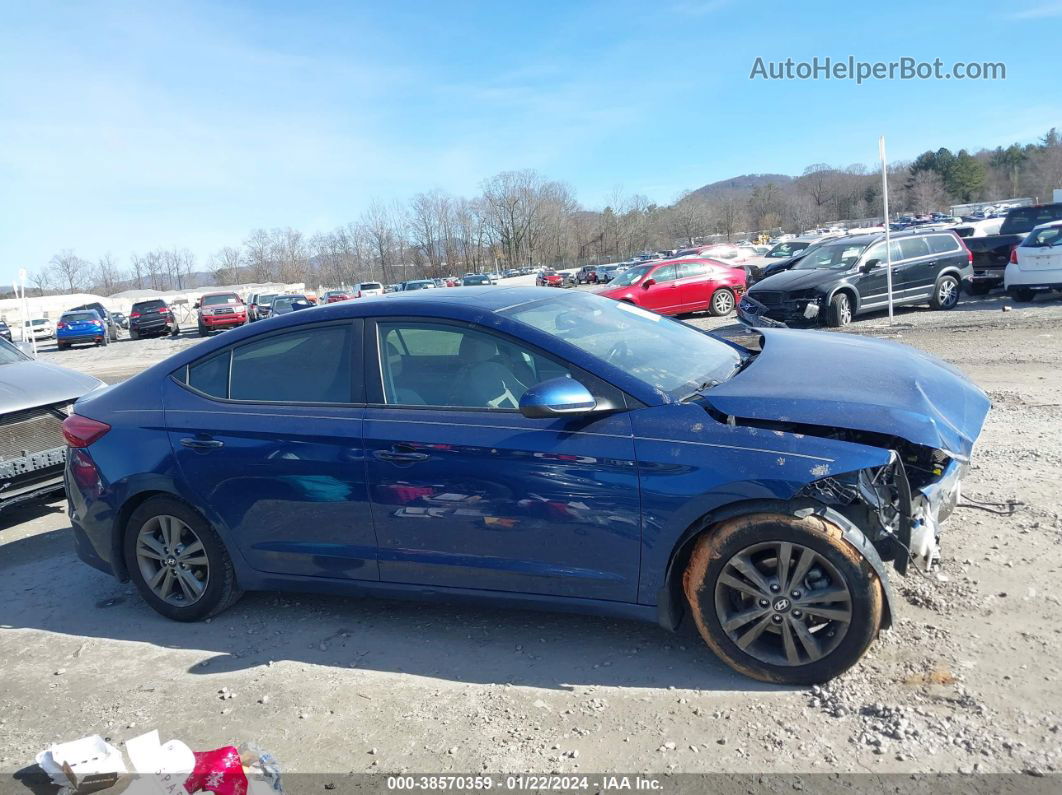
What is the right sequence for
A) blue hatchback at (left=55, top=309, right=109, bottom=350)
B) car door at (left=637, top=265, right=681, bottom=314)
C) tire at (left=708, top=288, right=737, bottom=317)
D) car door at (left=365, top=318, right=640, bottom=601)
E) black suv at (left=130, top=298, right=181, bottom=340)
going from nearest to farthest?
car door at (left=365, top=318, right=640, bottom=601), car door at (left=637, top=265, right=681, bottom=314), tire at (left=708, top=288, right=737, bottom=317), blue hatchback at (left=55, top=309, right=109, bottom=350), black suv at (left=130, top=298, right=181, bottom=340)

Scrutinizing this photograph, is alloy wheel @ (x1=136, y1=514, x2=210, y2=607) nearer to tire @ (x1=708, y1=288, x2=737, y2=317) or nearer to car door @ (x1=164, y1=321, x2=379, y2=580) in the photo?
car door @ (x1=164, y1=321, x2=379, y2=580)

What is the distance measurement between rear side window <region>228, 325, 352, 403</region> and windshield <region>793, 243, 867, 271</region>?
13008 mm

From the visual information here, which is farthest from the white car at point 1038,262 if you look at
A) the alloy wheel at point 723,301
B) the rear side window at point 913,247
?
the alloy wheel at point 723,301

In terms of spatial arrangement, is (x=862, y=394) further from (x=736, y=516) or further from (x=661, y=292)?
(x=661, y=292)

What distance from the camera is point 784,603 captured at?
313cm

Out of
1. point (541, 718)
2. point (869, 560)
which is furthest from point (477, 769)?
point (869, 560)

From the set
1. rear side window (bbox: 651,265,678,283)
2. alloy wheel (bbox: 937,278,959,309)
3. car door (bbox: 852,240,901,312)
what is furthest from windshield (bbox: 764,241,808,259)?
car door (bbox: 852,240,901,312)

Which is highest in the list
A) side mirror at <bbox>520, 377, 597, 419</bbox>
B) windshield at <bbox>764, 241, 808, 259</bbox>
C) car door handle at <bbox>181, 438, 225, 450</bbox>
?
windshield at <bbox>764, 241, 808, 259</bbox>

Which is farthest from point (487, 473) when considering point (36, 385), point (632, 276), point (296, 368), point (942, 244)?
point (632, 276)

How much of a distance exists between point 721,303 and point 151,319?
2588 centimetres

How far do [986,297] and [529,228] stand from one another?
94588mm

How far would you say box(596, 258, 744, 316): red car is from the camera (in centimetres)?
1953

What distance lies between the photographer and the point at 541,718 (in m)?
3.14

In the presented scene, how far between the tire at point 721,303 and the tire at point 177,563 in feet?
56.1
